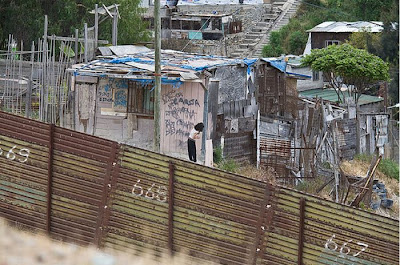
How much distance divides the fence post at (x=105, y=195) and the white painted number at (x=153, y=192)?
308 millimetres

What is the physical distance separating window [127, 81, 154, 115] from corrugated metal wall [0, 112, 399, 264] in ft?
31.8

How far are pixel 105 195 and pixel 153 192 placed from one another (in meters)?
0.65

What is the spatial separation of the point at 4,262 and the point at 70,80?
14238mm

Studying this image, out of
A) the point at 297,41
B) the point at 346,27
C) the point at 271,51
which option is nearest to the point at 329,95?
the point at 346,27

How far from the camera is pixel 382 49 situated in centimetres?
3322

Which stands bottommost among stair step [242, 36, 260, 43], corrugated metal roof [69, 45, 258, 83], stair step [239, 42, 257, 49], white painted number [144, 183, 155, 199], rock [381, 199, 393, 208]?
rock [381, 199, 393, 208]

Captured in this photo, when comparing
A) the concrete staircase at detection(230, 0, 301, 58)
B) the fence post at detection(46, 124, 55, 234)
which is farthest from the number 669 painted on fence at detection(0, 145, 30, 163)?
the concrete staircase at detection(230, 0, 301, 58)

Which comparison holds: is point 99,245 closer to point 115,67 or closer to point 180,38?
point 115,67

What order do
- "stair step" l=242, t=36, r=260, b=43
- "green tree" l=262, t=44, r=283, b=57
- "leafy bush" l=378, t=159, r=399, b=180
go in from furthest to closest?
1. "stair step" l=242, t=36, r=260, b=43
2. "green tree" l=262, t=44, r=283, b=57
3. "leafy bush" l=378, t=159, r=399, b=180

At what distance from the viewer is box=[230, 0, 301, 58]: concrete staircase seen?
4319cm

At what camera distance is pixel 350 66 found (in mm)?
30391

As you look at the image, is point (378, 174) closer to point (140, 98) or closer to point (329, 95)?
point (329, 95)

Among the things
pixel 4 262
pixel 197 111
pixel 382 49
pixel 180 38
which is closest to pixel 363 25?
pixel 382 49

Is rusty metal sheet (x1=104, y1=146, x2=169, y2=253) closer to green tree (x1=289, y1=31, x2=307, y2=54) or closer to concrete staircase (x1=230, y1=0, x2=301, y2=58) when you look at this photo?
concrete staircase (x1=230, y1=0, x2=301, y2=58)
